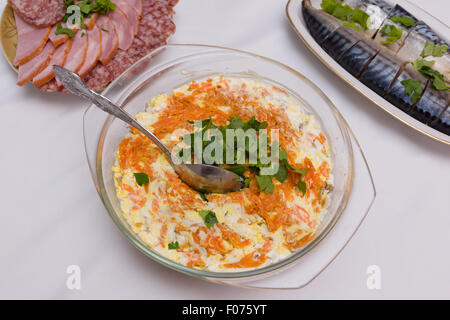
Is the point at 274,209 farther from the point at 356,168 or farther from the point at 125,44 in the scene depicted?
the point at 125,44

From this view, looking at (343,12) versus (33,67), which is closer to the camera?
(33,67)

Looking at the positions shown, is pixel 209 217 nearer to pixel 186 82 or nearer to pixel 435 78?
pixel 186 82

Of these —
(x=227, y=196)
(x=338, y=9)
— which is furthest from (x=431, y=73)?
(x=227, y=196)

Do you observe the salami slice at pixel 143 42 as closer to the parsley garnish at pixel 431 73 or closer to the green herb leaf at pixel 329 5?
the green herb leaf at pixel 329 5

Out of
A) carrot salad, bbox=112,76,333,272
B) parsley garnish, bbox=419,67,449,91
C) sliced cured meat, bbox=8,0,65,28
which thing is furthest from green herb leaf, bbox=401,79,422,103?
sliced cured meat, bbox=8,0,65,28

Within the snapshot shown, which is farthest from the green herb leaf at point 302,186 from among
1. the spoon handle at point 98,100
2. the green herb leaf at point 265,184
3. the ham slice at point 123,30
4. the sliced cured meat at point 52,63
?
the sliced cured meat at point 52,63

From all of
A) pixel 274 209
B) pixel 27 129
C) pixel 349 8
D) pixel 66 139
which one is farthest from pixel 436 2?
pixel 27 129
